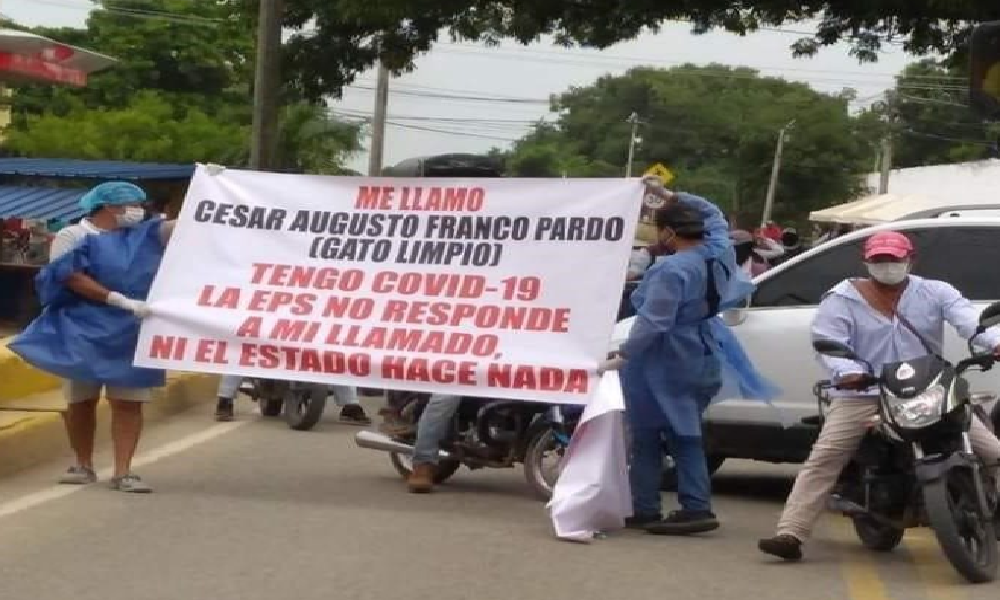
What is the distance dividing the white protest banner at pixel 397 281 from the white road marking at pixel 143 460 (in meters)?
0.88

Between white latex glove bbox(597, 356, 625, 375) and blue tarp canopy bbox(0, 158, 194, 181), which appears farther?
blue tarp canopy bbox(0, 158, 194, 181)

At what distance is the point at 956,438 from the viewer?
8.27 meters

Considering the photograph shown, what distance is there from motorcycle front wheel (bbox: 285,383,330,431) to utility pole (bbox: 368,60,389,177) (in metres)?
21.3

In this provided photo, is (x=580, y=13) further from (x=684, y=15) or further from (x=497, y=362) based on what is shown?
(x=497, y=362)

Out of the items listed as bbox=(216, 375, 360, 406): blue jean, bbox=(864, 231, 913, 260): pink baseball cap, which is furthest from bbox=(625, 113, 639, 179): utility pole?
bbox=(864, 231, 913, 260): pink baseball cap

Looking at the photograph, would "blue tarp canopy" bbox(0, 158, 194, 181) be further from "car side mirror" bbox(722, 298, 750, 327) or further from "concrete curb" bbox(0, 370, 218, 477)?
"car side mirror" bbox(722, 298, 750, 327)

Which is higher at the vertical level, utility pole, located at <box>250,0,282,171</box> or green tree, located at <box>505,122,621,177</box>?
utility pole, located at <box>250,0,282,171</box>

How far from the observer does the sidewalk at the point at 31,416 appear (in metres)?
11.4

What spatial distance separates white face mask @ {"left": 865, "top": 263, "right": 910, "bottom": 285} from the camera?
859 centimetres

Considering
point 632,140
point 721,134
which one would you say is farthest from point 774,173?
Answer: point 721,134

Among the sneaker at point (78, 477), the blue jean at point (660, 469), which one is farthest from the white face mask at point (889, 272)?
the sneaker at point (78, 477)

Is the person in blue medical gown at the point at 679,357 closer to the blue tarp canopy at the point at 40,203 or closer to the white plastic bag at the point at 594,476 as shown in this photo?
the white plastic bag at the point at 594,476

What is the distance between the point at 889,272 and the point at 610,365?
1640mm

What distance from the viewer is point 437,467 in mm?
11266
